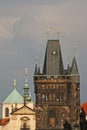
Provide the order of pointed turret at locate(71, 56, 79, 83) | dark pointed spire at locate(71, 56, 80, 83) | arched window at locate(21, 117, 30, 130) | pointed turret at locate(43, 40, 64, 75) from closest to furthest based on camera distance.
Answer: pointed turret at locate(43, 40, 64, 75)
arched window at locate(21, 117, 30, 130)
dark pointed spire at locate(71, 56, 80, 83)
pointed turret at locate(71, 56, 79, 83)

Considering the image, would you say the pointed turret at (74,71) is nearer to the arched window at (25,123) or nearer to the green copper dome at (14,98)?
the arched window at (25,123)

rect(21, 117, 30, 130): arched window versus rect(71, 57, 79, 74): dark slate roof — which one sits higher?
rect(71, 57, 79, 74): dark slate roof

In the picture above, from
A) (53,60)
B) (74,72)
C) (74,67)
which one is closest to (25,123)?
(74,72)

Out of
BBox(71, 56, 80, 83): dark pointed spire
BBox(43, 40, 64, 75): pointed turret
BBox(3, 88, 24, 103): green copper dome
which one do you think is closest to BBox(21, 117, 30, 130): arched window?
BBox(43, 40, 64, 75): pointed turret

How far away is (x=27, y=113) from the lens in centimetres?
11881

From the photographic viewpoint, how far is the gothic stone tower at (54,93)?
11244 cm

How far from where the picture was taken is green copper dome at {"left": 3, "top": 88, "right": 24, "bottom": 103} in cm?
13738

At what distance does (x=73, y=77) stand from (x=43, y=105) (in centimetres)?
826

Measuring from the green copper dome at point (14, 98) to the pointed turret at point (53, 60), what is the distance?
23901 millimetres

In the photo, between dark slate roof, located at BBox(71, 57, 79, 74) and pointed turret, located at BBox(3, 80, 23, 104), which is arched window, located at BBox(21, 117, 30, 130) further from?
pointed turret, located at BBox(3, 80, 23, 104)

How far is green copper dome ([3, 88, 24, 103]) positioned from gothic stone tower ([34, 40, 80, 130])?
920 inches

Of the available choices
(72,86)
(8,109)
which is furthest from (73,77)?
(8,109)

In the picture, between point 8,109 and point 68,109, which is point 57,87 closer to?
point 68,109

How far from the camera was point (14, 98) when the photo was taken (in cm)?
13800
